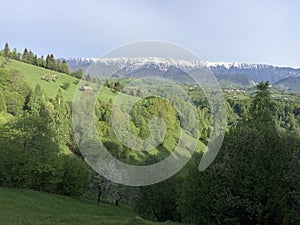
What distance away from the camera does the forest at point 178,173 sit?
1006 inches

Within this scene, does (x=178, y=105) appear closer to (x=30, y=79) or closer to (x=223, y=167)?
(x=30, y=79)

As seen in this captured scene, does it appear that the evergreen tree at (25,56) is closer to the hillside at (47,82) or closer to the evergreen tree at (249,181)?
the hillside at (47,82)

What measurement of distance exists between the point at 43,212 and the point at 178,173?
23.8 metres

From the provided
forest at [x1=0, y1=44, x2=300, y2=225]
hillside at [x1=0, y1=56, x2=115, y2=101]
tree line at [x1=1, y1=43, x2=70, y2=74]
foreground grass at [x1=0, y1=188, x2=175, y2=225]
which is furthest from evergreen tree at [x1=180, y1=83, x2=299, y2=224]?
tree line at [x1=1, y1=43, x2=70, y2=74]

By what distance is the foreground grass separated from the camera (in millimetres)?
26219

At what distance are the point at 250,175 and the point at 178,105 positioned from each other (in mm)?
109120

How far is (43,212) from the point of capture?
3528 centimetres

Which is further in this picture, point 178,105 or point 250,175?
point 178,105

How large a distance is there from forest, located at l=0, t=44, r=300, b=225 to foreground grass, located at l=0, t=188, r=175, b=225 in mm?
5919

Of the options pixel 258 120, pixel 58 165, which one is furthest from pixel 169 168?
pixel 258 120

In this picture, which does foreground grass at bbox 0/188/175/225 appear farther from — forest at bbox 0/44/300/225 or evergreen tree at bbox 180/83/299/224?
forest at bbox 0/44/300/225

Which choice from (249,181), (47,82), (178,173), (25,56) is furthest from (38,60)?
(249,181)

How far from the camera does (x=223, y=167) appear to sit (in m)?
26.5

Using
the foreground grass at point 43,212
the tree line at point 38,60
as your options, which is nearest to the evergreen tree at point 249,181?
the foreground grass at point 43,212
